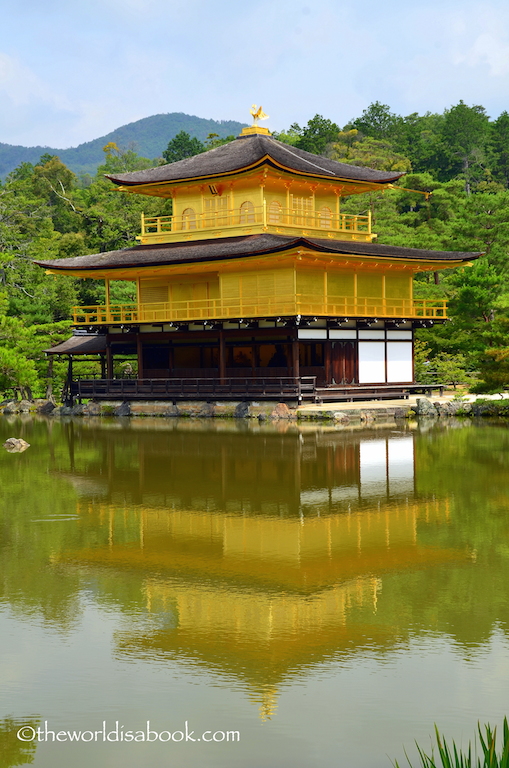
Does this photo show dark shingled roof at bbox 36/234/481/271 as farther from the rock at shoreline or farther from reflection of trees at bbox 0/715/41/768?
reflection of trees at bbox 0/715/41/768

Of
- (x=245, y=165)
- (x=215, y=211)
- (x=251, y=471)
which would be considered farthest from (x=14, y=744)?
(x=215, y=211)

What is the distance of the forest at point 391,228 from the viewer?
1861 inches

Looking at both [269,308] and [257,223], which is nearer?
[269,308]

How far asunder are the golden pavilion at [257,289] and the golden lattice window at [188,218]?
8 cm

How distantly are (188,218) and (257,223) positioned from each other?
18.2 feet

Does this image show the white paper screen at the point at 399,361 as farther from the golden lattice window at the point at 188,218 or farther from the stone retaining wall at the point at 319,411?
the golden lattice window at the point at 188,218

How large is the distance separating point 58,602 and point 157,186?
40827mm

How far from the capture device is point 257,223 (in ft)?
151

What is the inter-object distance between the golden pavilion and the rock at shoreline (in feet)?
41.4

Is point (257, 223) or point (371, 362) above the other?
point (257, 223)

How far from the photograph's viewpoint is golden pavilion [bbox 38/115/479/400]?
140 ft

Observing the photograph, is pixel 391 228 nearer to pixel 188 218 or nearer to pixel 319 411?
pixel 188 218

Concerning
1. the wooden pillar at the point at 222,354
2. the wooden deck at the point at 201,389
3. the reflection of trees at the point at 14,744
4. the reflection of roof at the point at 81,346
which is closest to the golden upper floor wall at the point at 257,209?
the wooden pillar at the point at 222,354

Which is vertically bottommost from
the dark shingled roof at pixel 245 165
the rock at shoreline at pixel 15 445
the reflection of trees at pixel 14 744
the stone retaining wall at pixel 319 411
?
the reflection of trees at pixel 14 744
